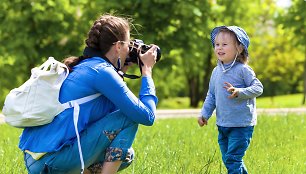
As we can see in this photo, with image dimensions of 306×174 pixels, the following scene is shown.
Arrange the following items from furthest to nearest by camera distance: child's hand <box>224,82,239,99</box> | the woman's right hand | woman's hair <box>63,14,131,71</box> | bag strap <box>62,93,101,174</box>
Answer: child's hand <box>224,82,239,99</box>
the woman's right hand
woman's hair <box>63,14,131,71</box>
bag strap <box>62,93,101,174</box>

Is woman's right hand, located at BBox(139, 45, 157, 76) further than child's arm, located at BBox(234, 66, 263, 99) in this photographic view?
No

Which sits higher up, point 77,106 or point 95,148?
point 77,106

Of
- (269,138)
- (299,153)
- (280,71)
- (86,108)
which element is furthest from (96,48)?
(280,71)

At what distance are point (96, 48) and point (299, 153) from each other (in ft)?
8.52

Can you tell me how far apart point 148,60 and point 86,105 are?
0.53 m

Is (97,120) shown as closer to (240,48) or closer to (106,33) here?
(106,33)

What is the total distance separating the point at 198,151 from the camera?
5504mm

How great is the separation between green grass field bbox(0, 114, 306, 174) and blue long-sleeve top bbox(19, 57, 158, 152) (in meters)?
0.72

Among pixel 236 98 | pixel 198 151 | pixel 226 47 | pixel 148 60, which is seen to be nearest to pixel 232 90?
pixel 236 98

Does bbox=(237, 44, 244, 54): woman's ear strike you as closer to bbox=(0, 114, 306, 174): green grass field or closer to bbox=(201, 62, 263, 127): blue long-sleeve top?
bbox=(201, 62, 263, 127): blue long-sleeve top

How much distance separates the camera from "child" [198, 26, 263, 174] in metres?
4.16

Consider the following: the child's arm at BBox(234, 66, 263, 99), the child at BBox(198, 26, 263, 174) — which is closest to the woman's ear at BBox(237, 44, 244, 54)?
the child at BBox(198, 26, 263, 174)

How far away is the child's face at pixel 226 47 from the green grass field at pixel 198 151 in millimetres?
826

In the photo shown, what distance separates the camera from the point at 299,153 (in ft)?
17.9
